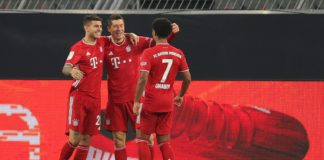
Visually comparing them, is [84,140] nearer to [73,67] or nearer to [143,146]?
[143,146]

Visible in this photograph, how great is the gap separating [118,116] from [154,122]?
0.66 m

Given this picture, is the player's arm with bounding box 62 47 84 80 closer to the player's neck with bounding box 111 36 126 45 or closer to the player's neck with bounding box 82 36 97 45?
the player's neck with bounding box 82 36 97 45

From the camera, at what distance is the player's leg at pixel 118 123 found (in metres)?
9.71

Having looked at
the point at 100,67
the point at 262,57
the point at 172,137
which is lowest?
the point at 172,137

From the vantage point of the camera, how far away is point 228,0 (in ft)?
35.0

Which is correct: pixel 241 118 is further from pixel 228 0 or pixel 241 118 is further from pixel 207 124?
pixel 228 0

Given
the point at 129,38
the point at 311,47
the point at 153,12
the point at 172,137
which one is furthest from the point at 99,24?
the point at 311,47

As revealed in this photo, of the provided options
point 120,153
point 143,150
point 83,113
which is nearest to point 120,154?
point 120,153

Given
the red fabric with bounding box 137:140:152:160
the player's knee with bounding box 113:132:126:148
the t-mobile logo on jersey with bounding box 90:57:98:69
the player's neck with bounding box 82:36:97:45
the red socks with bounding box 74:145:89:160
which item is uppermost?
the player's neck with bounding box 82:36:97:45

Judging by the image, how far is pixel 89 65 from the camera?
937 centimetres

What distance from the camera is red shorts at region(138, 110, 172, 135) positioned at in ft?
30.1

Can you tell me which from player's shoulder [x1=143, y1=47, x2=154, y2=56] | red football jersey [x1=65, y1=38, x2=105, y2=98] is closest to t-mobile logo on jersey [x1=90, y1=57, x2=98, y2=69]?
red football jersey [x1=65, y1=38, x2=105, y2=98]

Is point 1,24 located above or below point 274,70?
below

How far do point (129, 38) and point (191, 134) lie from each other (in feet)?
5.33
